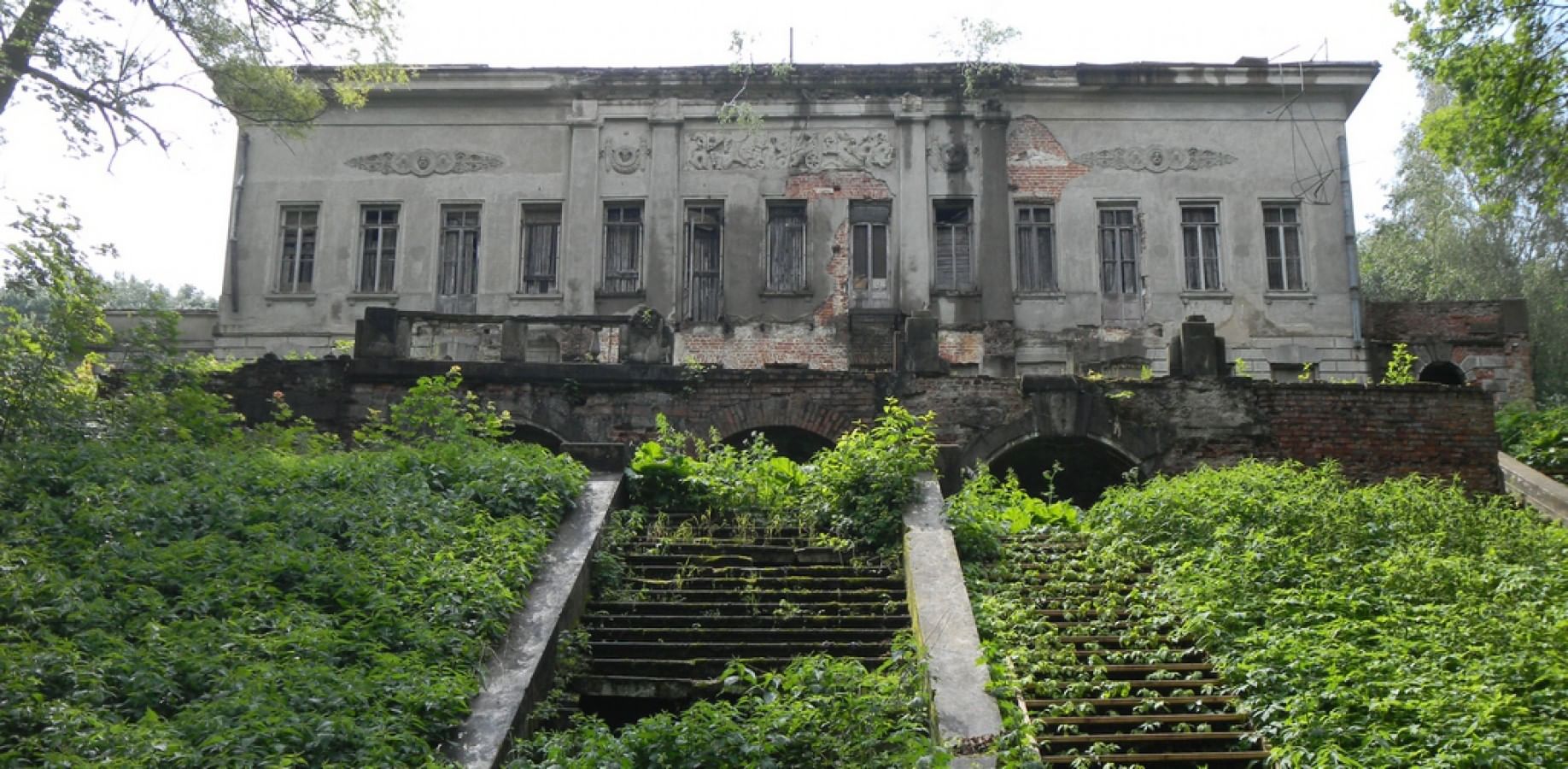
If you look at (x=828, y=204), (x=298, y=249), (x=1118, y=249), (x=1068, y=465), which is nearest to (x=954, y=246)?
(x=828, y=204)

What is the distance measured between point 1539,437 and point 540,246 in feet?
51.6

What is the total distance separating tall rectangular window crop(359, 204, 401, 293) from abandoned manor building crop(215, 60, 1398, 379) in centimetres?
→ 4

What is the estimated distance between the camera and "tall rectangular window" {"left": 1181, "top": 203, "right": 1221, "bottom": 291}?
2311 cm

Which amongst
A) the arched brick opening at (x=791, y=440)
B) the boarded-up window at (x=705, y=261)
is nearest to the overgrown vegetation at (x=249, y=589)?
the arched brick opening at (x=791, y=440)

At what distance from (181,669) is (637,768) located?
2.49 metres

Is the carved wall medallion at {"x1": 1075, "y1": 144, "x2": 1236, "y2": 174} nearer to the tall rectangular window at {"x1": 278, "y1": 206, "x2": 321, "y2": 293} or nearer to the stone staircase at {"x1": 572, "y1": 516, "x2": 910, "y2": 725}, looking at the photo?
the tall rectangular window at {"x1": 278, "y1": 206, "x2": 321, "y2": 293}

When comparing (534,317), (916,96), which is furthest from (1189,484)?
(916,96)

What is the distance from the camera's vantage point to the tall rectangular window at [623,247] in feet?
76.4

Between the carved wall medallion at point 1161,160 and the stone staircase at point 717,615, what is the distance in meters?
14.4

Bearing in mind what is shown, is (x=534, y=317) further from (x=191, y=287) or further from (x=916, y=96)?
(x=191, y=287)

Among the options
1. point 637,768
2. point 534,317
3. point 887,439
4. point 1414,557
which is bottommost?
point 637,768

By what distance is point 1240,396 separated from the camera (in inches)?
619

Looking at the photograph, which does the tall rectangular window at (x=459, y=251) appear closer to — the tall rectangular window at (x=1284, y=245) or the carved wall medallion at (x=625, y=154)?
the carved wall medallion at (x=625, y=154)

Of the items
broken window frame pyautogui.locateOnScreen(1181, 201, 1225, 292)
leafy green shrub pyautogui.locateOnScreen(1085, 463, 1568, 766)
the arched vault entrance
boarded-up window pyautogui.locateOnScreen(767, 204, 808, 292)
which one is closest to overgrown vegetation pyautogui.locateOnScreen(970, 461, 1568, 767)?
leafy green shrub pyautogui.locateOnScreen(1085, 463, 1568, 766)
